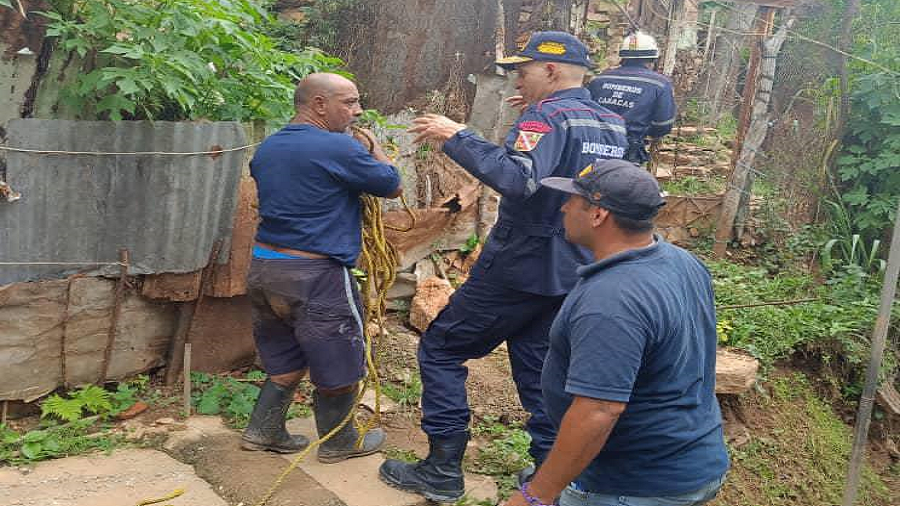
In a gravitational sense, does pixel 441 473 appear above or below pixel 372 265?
below

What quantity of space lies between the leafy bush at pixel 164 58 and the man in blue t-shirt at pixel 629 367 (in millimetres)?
2300

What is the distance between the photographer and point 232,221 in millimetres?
4680

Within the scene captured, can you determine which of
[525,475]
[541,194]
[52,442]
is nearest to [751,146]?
[541,194]

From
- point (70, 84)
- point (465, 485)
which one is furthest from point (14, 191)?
point (465, 485)

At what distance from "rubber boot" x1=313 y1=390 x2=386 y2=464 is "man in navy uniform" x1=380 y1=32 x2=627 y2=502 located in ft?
0.89

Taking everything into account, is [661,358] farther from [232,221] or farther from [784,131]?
[784,131]

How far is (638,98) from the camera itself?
19.7 ft

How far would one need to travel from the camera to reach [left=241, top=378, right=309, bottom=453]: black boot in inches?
156

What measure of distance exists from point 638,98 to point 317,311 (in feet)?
11.1

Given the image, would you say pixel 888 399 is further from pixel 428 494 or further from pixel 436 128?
pixel 436 128

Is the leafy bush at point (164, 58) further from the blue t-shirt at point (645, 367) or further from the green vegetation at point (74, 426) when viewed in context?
the blue t-shirt at point (645, 367)

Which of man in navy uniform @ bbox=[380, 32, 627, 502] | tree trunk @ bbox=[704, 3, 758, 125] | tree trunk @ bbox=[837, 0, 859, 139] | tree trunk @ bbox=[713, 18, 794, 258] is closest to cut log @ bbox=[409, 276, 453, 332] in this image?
man in navy uniform @ bbox=[380, 32, 627, 502]

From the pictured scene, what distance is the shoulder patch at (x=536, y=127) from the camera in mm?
3529

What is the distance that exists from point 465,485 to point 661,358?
194cm
